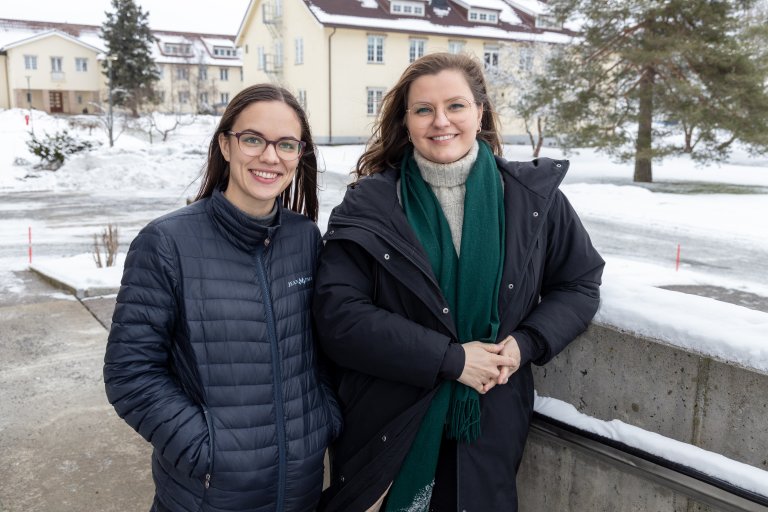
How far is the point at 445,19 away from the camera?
141ft

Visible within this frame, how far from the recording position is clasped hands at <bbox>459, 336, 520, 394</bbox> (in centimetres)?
218

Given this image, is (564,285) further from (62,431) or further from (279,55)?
(279,55)

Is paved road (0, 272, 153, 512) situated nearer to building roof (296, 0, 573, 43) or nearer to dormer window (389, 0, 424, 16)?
building roof (296, 0, 573, 43)

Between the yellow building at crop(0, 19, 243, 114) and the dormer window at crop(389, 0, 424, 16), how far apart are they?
20778mm

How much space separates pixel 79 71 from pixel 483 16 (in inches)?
1512

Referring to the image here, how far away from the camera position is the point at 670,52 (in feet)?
69.8

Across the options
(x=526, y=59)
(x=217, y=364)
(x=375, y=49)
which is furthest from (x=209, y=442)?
(x=375, y=49)

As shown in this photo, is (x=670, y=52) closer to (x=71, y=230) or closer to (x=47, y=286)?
(x=71, y=230)

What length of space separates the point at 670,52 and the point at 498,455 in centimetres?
2183

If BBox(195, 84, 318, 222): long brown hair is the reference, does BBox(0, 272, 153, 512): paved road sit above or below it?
below

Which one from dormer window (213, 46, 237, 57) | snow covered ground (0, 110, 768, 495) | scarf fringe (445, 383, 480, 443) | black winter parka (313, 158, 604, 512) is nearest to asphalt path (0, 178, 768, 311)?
snow covered ground (0, 110, 768, 495)

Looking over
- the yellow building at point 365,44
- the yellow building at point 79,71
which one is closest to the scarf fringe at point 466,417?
the yellow building at point 365,44

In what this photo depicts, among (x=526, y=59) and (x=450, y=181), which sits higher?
(x=526, y=59)

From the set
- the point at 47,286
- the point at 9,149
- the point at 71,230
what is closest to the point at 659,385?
the point at 47,286
